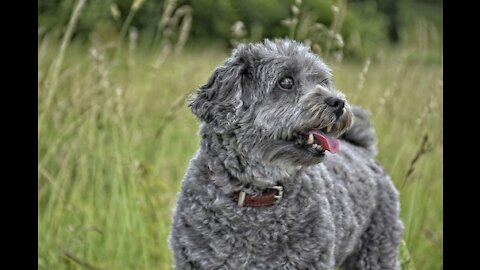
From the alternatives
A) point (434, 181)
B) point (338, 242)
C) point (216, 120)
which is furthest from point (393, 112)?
point (216, 120)

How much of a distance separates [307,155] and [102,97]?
2.09 metres

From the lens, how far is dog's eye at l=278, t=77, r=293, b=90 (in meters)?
3.58

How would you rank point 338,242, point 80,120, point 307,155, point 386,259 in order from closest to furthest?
point 307,155
point 338,242
point 386,259
point 80,120

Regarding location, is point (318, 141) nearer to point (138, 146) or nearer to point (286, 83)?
point (286, 83)

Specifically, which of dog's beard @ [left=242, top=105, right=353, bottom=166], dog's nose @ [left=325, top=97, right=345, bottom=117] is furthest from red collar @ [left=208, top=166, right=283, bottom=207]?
dog's nose @ [left=325, top=97, right=345, bottom=117]

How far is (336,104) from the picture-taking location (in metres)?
3.44

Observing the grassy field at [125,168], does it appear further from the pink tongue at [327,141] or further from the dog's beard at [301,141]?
the pink tongue at [327,141]

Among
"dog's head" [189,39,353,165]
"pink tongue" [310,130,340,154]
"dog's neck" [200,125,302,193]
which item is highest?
"dog's head" [189,39,353,165]

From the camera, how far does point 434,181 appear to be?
564 centimetres

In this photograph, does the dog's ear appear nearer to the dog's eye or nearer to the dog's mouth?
the dog's eye

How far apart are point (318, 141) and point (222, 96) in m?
0.54

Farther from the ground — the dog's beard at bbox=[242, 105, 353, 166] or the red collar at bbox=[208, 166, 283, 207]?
the dog's beard at bbox=[242, 105, 353, 166]

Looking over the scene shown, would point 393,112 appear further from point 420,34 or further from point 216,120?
point 216,120
